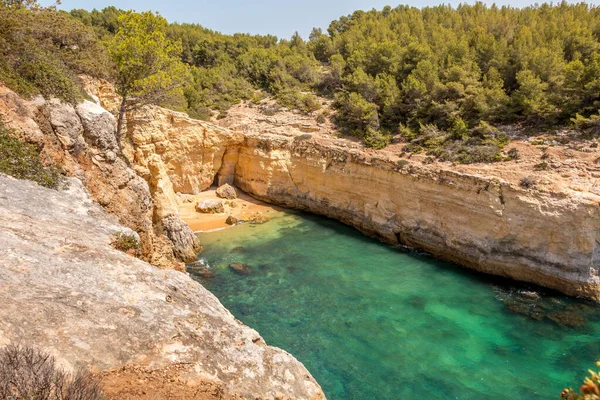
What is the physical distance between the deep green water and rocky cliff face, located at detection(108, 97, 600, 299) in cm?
130

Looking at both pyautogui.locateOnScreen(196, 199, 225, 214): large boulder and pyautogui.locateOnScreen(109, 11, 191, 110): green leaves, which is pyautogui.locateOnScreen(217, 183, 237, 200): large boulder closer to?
pyautogui.locateOnScreen(196, 199, 225, 214): large boulder

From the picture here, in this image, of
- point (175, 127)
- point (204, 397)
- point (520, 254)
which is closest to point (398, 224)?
point (520, 254)

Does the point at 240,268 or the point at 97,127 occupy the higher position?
the point at 97,127

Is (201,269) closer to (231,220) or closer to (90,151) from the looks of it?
(231,220)

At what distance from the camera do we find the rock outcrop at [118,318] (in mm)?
5770

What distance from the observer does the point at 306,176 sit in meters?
26.3

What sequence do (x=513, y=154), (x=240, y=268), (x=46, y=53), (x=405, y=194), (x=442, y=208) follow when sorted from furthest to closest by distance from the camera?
(x=405, y=194) → (x=442, y=208) → (x=513, y=154) → (x=240, y=268) → (x=46, y=53)

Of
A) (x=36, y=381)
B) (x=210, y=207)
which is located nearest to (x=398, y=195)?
(x=210, y=207)

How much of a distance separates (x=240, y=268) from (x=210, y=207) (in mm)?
7489

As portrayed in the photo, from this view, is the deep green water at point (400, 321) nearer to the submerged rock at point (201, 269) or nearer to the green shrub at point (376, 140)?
the submerged rock at point (201, 269)

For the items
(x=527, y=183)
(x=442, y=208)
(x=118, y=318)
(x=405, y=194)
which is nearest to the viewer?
(x=118, y=318)

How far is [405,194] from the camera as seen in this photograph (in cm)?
2181

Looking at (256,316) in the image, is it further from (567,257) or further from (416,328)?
(567,257)

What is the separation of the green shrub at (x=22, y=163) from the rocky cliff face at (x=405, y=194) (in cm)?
1177
